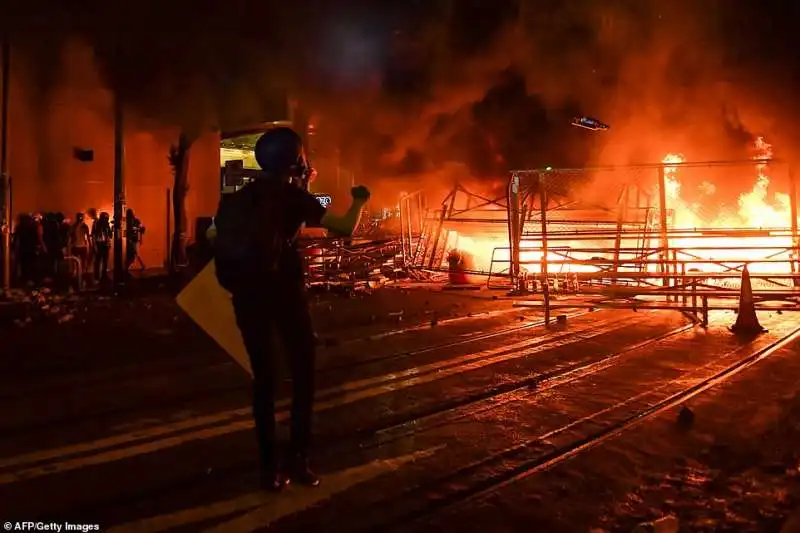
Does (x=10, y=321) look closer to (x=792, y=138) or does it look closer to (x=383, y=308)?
(x=383, y=308)

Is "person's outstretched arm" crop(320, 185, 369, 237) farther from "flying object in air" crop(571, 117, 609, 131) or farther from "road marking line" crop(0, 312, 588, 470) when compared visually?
"flying object in air" crop(571, 117, 609, 131)

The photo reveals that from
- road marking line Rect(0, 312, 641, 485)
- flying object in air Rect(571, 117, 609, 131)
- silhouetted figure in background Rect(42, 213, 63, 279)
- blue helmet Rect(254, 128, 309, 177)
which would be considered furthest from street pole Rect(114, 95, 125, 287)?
blue helmet Rect(254, 128, 309, 177)

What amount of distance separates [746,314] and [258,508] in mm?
6623

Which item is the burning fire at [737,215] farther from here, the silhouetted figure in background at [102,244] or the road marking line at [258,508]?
the silhouetted figure in background at [102,244]

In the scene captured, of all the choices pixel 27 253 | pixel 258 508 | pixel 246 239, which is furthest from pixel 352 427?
pixel 27 253

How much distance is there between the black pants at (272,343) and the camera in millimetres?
3201

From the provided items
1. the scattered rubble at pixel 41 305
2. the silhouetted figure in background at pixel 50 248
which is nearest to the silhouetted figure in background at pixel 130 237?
the silhouetted figure in background at pixel 50 248

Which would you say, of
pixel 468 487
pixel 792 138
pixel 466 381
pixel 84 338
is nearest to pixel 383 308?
pixel 84 338

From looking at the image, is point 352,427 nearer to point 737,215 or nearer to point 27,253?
point 27,253

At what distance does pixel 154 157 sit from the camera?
629 inches

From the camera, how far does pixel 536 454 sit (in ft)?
13.0

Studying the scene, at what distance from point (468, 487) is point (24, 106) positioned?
1295 cm

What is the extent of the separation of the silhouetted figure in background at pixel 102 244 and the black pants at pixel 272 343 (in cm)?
1066

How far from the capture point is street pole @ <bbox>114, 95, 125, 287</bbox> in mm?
12172
